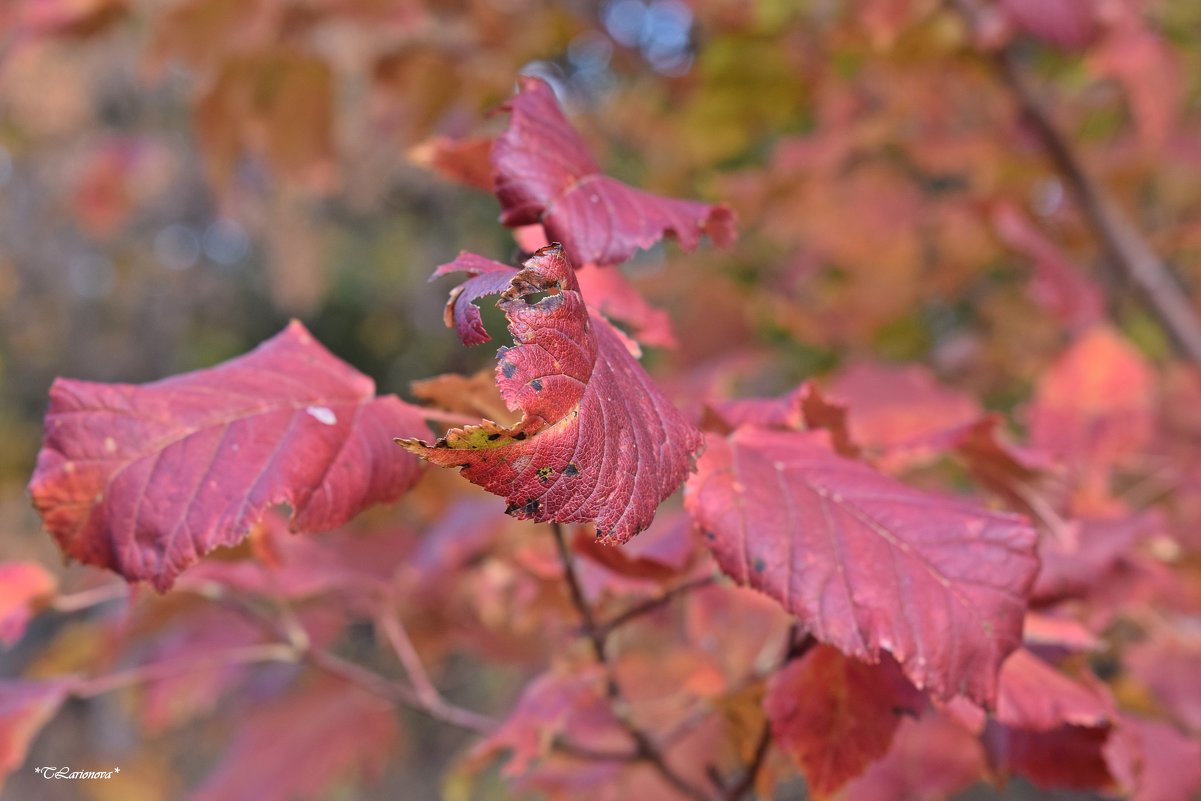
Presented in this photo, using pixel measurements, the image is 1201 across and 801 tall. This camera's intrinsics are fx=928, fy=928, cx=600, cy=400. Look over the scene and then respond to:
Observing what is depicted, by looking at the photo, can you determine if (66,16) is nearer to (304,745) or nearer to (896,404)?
(304,745)

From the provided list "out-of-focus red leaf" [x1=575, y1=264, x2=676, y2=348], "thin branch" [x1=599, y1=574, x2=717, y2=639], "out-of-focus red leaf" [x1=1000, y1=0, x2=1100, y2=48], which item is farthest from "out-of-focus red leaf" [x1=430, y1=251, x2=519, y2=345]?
"out-of-focus red leaf" [x1=1000, y1=0, x2=1100, y2=48]

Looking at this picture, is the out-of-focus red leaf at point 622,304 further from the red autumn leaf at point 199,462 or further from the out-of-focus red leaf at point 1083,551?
the out-of-focus red leaf at point 1083,551

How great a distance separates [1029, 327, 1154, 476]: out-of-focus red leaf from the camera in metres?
0.80

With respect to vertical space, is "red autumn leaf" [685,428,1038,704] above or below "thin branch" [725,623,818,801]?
above

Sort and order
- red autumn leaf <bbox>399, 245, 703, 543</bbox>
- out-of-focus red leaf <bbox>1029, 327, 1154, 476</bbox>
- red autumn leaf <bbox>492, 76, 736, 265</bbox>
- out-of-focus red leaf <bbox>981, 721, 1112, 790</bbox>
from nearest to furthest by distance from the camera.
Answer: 1. red autumn leaf <bbox>399, 245, 703, 543</bbox>
2. red autumn leaf <bbox>492, 76, 736, 265</bbox>
3. out-of-focus red leaf <bbox>981, 721, 1112, 790</bbox>
4. out-of-focus red leaf <bbox>1029, 327, 1154, 476</bbox>

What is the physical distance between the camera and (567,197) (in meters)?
0.38

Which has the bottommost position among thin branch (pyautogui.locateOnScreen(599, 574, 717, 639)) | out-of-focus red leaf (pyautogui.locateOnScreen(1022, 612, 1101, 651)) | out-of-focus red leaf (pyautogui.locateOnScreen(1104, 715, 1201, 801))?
out-of-focus red leaf (pyautogui.locateOnScreen(1104, 715, 1201, 801))

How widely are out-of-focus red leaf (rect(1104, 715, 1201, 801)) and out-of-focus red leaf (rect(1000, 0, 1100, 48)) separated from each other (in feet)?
2.00

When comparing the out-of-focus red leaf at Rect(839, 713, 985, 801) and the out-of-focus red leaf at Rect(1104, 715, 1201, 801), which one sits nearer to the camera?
the out-of-focus red leaf at Rect(1104, 715, 1201, 801)

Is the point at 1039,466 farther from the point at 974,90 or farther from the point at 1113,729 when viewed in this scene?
the point at 974,90

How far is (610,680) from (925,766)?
259 mm

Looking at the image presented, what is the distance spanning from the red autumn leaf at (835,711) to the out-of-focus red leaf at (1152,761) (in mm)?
116

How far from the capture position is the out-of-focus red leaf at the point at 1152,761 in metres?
0.46

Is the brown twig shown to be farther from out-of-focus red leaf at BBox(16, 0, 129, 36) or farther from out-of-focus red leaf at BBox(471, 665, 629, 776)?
out-of-focus red leaf at BBox(16, 0, 129, 36)
